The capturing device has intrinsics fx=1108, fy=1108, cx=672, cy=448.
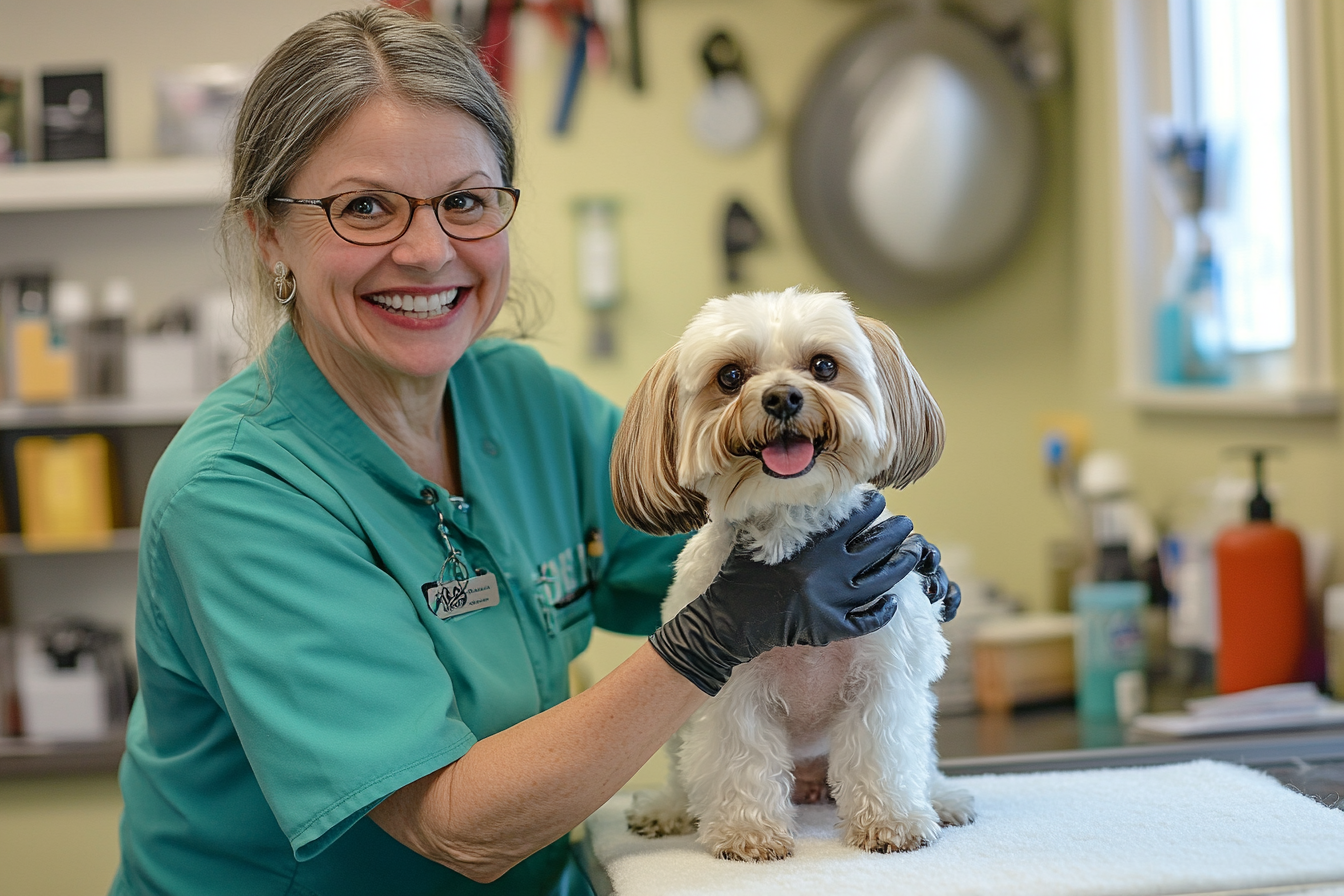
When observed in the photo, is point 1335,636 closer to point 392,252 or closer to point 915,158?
point 915,158

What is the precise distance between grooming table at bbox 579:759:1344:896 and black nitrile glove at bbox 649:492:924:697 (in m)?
0.17

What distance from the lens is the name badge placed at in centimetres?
112

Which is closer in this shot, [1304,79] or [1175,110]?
[1304,79]

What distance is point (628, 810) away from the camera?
115cm

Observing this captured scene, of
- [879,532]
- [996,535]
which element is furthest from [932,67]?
[879,532]

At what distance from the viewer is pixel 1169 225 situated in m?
2.36

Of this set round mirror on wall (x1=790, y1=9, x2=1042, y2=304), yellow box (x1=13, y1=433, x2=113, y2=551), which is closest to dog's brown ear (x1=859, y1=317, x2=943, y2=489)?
round mirror on wall (x1=790, y1=9, x2=1042, y2=304)

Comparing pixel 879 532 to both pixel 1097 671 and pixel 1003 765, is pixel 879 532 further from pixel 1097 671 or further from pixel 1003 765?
pixel 1097 671

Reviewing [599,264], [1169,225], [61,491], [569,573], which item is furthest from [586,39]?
[569,573]

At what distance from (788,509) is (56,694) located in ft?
7.18

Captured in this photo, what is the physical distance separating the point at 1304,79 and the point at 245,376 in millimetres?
1647

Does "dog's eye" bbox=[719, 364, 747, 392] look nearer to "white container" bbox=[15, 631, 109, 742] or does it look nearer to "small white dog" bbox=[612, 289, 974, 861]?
"small white dog" bbox=[612, 289, 974, 861]

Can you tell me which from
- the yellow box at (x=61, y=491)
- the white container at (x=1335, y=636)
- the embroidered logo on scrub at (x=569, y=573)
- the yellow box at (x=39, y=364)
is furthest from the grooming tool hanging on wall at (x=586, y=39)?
the white container at (x=1335, y=636)

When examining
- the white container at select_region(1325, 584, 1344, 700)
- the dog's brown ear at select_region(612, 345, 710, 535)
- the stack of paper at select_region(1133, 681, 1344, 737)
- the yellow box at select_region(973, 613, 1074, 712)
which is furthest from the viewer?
the yellow box at select_region(973, 613, 1074, 712)
